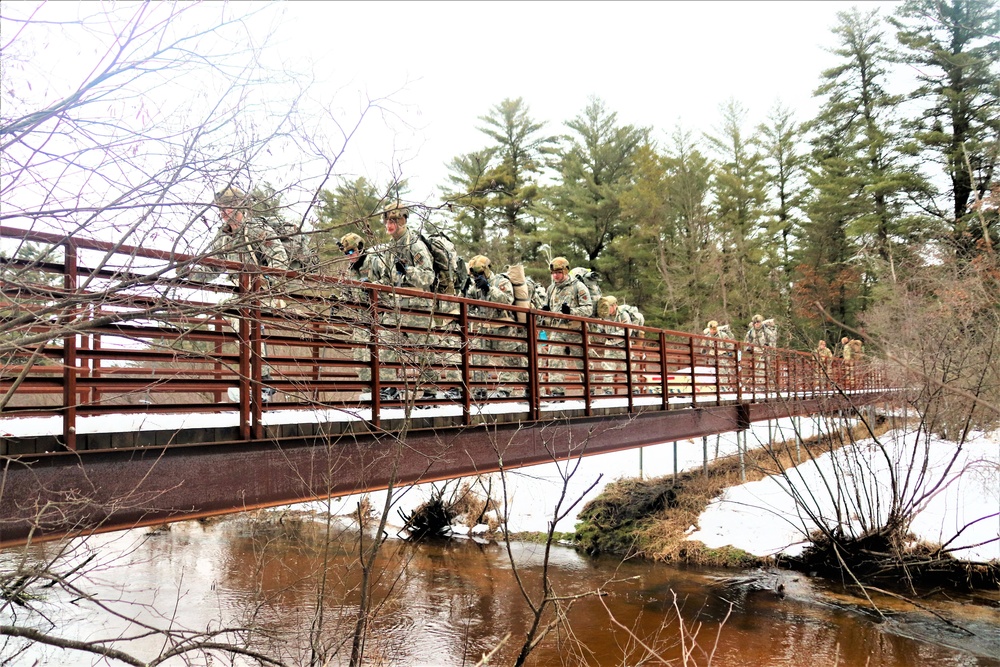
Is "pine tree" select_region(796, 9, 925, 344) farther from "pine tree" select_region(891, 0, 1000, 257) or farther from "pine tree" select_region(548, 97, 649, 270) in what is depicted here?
"pine tree" select_region(548, 97, 649, 270)

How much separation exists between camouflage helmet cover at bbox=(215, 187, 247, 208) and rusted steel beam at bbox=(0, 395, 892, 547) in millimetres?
1634

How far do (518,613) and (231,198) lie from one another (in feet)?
26.2

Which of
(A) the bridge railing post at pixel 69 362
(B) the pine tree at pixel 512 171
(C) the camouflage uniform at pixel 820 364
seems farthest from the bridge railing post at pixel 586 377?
(B) the pine tree at pixel 512 171

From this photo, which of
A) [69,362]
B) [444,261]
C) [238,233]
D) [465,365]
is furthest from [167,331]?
[444,261]

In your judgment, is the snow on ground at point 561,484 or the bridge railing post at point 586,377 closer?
the bridge railing post at point 586,377

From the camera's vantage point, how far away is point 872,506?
1105cm

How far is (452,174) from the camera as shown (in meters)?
32.0

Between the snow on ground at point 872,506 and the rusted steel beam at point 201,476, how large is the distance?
6.28 m

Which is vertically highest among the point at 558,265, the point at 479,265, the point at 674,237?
the point at 674,237

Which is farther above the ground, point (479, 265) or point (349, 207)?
point (479, 265)

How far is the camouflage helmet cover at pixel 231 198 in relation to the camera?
3135mm

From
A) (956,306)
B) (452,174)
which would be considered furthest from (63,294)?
(452,174)

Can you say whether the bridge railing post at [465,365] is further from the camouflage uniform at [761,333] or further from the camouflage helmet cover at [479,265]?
the camouflage uniform at [761,333]

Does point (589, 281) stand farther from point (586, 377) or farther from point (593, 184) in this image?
A: point (593, 184)
